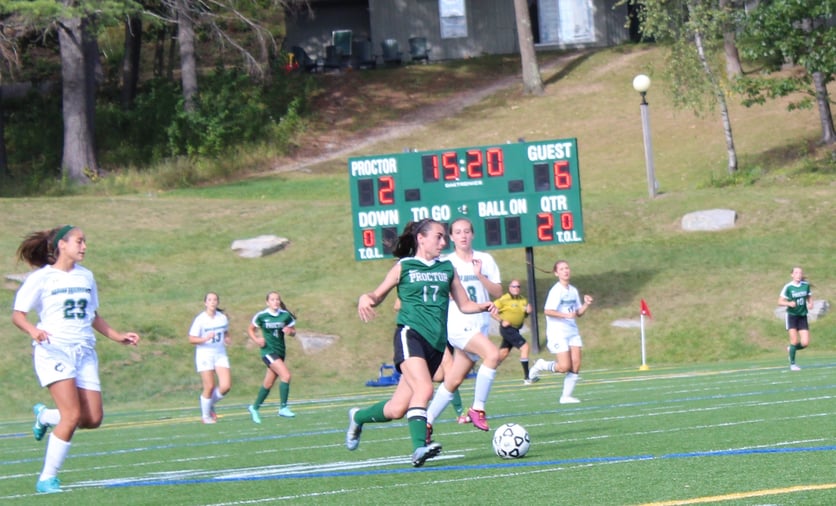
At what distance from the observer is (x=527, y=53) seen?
50.6 m

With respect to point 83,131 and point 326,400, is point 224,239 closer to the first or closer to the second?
point 83,131

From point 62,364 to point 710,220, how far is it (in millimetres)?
27857

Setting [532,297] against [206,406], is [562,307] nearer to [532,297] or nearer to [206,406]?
[206,406]

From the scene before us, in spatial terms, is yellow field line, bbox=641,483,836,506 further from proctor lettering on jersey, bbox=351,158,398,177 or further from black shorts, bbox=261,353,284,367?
proctor lettering on jersey, bbox=351,158,398,177

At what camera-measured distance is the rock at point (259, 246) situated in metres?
36.6

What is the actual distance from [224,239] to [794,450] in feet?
97.7

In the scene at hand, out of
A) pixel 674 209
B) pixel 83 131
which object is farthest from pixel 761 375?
pixel 83 131

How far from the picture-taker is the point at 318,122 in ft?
168

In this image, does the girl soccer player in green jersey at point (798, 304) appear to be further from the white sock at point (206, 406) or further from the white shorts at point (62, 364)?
the white shorts at point (62, 364)

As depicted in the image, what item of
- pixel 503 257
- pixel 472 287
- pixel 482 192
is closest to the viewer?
pixel 472 287

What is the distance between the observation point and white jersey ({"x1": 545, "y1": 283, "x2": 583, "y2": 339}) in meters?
17.1

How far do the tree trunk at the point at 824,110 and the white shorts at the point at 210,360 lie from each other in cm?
2651

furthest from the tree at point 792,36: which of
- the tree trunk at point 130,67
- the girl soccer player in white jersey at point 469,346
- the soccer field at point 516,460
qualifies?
the girl soccer player in white jersey at point 469,346

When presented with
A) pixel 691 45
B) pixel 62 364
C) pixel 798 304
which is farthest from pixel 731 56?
pixel 62 364
